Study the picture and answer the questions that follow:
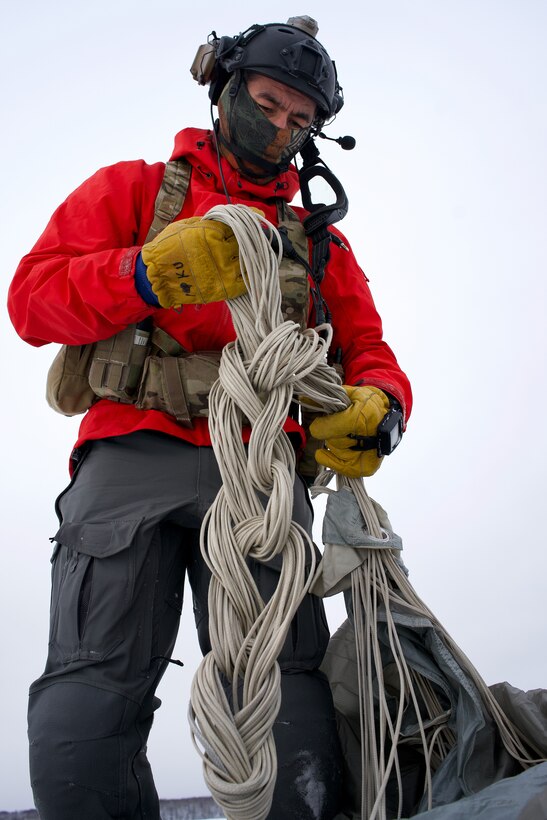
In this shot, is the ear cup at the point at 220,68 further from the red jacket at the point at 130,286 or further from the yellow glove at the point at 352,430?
the yellow glove at the point at 352,430

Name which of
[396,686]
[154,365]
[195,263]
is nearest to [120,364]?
[154,365]

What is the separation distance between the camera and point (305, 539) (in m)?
1.76

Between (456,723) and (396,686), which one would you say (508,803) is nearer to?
(456,723)

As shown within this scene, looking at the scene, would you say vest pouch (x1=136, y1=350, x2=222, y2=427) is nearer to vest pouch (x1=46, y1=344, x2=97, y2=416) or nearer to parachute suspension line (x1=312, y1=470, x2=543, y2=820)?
vest pouch (x1=46, y1=344, x2=97, y2=416)

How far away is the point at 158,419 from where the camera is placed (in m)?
2.07

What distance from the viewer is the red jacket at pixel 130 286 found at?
76.7 inches

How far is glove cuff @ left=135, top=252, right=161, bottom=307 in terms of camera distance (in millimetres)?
1907

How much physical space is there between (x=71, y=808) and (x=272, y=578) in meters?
0.66

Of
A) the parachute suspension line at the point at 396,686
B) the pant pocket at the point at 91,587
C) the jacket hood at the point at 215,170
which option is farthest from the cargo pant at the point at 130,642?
the jacket hood at the point at 215,170

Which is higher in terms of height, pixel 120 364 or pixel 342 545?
pixel 120 364

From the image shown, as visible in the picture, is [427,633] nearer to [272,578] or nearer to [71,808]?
[272,578]

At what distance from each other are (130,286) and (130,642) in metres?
0.84

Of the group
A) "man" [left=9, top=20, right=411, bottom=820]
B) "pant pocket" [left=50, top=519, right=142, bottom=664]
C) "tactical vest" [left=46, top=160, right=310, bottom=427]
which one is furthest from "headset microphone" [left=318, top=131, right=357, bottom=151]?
"pant pocket" [left=50, top=519, right=142, bottom=664]

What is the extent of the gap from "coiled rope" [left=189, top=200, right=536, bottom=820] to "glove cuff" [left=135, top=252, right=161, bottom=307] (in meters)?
0.20
